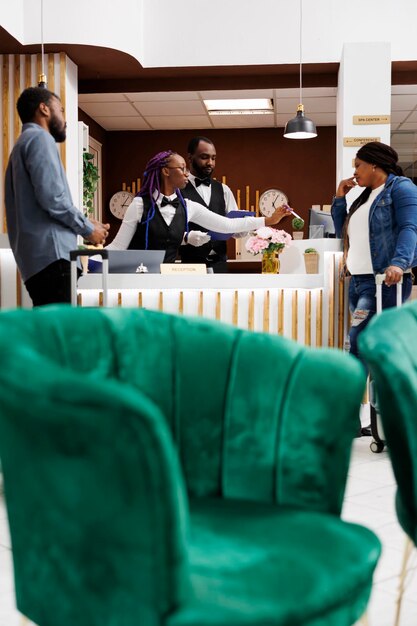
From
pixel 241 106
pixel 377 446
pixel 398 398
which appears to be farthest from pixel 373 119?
pixel 398 398

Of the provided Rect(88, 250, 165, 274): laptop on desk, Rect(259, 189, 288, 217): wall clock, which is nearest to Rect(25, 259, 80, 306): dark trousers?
Rect(88, 250, 165, 274): laptop on desk

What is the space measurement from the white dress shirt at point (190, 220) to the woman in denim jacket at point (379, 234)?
91 centimetres

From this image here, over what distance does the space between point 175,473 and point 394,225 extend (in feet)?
10.1

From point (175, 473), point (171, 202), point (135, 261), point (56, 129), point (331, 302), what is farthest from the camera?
point (331, 302)

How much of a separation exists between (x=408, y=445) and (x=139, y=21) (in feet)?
20.9

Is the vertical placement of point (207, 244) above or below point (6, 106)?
below

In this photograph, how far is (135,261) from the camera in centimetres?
399

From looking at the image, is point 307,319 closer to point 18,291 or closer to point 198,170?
point 198,170

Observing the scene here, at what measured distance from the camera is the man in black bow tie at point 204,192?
4957mm

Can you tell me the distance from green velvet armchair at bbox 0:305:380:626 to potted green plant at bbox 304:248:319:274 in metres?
3.30

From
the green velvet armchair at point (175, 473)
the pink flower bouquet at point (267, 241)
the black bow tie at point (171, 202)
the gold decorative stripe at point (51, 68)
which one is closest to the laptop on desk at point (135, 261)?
the black bow tie at point (171, 202)

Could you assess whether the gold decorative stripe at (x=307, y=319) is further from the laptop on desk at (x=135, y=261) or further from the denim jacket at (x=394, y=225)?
the laptop on desk at (x=135, y=261)

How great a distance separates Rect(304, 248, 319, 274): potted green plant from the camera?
4.62 m

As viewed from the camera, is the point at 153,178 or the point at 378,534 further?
the point at 153,178
